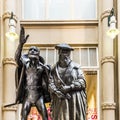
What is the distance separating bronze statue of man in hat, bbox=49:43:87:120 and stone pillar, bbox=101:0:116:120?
556cm

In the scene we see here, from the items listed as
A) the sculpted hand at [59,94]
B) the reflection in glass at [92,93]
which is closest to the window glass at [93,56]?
the reflection in glass at [92,93]

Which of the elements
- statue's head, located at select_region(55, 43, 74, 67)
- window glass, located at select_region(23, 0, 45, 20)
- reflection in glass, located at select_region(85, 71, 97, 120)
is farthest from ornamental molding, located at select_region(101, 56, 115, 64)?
statue's head, located at select_region(55, 43, 74, 67)

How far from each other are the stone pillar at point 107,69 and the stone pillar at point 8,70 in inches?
94.9

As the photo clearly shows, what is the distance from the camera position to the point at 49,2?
16.2m

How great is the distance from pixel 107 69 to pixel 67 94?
19.9 feet

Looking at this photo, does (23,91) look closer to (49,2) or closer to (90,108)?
(90,108)

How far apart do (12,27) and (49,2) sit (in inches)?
95.6

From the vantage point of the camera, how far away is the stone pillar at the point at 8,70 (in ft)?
48.7

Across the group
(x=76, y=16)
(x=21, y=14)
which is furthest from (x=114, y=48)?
(x=21, y=14)

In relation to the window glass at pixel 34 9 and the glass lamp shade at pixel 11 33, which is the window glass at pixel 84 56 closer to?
the window glass at pixel 34 9

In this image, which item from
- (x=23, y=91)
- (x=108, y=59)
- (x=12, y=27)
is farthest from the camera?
(x=108, y=59)

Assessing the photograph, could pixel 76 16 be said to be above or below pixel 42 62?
above

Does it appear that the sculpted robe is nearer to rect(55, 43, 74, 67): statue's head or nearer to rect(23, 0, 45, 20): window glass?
rect(55, 43, 74, 67): statue's head

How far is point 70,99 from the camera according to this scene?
9094mm
